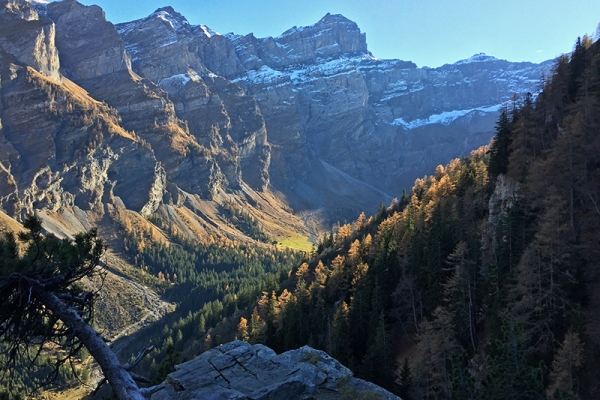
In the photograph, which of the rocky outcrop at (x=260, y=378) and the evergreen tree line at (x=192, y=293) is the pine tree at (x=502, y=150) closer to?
the rocky outcrop at (x=260, y=378)

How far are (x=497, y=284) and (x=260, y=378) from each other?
79.7 feet

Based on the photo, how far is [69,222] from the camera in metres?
200

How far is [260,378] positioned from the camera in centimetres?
1390

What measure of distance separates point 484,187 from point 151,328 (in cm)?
11280

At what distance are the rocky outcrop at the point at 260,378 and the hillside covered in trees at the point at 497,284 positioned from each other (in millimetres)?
4906

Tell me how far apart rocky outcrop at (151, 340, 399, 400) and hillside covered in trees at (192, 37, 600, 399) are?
4.91 metres

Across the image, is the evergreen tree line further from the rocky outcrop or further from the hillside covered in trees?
the rocky outcrop

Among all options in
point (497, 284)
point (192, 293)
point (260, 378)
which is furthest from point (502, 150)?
point (192, 293)

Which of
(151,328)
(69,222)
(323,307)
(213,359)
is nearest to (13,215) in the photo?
(69,222)

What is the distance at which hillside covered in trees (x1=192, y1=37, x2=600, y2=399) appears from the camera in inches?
780

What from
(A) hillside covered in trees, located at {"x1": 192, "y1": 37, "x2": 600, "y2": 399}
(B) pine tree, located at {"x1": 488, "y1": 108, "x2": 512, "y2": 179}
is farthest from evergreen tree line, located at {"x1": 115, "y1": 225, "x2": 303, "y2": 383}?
(B) pine tree, located at {"x1": 488, "y1": 108, "x2": 512, "y2": 179}

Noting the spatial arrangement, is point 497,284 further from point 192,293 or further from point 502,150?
point 192,293

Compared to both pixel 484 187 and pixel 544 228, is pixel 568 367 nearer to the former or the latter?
pixel 544 228

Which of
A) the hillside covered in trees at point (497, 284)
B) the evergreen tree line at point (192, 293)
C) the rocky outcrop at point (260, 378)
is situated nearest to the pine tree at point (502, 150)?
the hillside covered in trees at point (497, 284)
